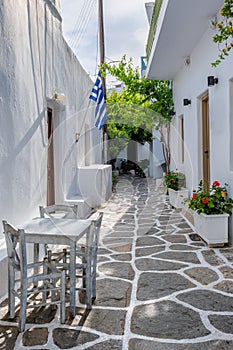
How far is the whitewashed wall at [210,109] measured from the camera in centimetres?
573

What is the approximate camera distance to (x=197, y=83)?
25.8 feet

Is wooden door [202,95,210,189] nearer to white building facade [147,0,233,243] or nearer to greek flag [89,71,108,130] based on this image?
white building facade [147,0,233,243]

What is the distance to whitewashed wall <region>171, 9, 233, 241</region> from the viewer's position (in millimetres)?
5730

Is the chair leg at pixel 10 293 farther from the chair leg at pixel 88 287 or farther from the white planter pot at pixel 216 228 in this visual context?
the white planter pot at pixel 216 228

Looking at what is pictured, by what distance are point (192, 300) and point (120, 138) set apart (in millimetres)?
14656

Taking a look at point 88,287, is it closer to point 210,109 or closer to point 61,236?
point 61,236

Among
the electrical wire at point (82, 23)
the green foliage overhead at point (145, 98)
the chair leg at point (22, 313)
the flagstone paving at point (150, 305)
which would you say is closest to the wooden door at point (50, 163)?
the flagstone paving at point (150, 305)

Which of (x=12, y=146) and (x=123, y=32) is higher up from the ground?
(x=123, y=32)

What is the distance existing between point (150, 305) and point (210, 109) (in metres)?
4.38

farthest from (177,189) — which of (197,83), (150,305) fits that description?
(150,305)

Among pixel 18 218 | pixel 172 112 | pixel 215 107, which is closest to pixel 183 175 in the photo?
pixel 172 112

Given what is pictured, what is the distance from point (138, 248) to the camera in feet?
18.7

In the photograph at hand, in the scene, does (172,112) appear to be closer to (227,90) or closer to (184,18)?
(184,18)

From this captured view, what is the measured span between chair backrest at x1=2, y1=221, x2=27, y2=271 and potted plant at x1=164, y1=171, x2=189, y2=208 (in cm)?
612
